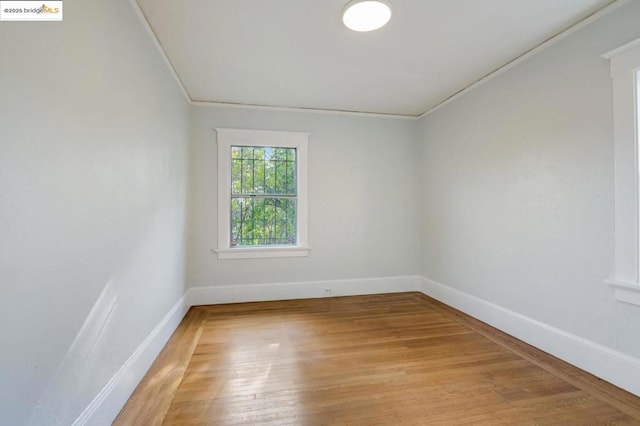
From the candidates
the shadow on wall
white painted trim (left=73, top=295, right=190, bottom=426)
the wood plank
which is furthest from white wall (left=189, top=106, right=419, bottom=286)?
the shadow on wall

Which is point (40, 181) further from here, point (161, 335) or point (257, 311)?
point (257, 311)

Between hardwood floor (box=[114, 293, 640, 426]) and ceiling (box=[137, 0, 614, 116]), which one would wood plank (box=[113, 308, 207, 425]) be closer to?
hardwood floor (box=[114, 293, 640, 426])

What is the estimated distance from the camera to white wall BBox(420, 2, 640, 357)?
1985 millimetres

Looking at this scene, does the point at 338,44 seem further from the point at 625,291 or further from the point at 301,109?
the point at 625,291


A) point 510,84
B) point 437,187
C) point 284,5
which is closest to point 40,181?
point 284,5

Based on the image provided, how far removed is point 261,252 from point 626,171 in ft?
11.4

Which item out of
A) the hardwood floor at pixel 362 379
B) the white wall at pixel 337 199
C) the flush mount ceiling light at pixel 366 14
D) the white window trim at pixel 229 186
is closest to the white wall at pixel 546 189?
the hardwood floor at pixel 362 379

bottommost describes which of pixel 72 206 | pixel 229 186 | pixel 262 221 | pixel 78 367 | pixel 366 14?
pixel 78 367

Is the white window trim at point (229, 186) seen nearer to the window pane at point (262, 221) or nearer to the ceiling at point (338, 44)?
the window pane at point (262, 221)

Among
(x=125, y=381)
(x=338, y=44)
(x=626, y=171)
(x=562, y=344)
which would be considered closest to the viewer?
(x=125, y=381)

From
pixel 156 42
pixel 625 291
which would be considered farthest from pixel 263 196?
pixel 625 291

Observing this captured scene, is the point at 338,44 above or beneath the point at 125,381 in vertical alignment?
above

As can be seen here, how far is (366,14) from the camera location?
1955 millimetres

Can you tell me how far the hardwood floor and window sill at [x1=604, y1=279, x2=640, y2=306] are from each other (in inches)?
23.4
